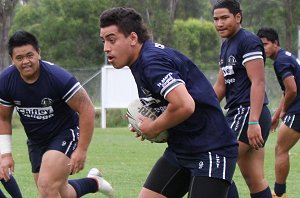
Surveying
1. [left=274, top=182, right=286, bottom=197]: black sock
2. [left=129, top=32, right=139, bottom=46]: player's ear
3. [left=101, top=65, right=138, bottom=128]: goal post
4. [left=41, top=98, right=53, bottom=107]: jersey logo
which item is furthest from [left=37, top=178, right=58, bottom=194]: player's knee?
[left=101, top=65, right=138, bottom=128]: goal post

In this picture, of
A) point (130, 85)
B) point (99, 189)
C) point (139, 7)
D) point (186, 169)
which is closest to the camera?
point (186, 169)

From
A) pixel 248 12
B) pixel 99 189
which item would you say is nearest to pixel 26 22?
pixel 248 12

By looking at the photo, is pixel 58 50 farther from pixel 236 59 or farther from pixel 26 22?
pixel 236 59

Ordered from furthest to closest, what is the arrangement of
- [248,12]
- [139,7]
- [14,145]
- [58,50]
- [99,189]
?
[248,12]
[58,50]
[139,7]
[14,145]
[99,189]

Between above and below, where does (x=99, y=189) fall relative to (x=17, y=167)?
above

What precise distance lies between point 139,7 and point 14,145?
2247cm

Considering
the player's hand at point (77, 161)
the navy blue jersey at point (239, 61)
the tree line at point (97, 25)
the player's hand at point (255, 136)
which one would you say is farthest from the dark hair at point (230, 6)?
the tree line at point (97, 25)

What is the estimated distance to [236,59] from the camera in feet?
25.1

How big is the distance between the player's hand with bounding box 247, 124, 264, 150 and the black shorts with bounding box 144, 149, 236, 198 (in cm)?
131

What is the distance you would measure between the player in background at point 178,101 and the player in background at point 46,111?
1.71 m

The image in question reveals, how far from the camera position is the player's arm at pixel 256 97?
7.31 meters

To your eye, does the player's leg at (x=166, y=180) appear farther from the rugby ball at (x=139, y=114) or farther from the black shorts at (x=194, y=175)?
the rugby ball at (x=139, y=114)

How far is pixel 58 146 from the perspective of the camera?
777 centimetres

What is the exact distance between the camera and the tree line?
3938 cm
